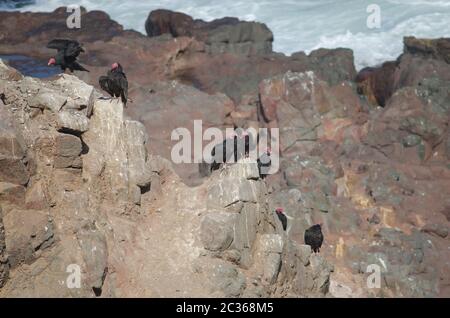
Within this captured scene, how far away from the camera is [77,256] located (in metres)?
16.6

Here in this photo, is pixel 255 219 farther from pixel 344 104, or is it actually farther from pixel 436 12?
pixel 436 12

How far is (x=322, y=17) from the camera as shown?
2325 inches

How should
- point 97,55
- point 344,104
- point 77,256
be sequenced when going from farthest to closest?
point 97,55 → point 344,104 → point 77,256

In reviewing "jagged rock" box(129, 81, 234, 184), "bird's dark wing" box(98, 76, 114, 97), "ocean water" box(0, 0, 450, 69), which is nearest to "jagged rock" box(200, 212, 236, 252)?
"bird's dark wing" box(98, 76, 114, 97)

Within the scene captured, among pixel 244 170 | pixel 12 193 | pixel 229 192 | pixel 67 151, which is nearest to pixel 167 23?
pixel 244 170

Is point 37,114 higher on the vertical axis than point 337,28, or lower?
higher

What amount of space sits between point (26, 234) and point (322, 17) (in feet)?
149

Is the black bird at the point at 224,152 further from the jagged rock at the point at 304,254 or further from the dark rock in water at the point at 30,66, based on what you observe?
the dark rock in water at the point at 30,66

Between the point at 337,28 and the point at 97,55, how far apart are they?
21.7 m

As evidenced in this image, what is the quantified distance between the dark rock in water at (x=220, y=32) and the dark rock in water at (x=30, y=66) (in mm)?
7948

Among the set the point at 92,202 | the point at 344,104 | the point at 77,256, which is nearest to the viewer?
the point at 77,256

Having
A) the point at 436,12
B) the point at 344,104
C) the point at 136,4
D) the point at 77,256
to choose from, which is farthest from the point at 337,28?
the point at 77,256

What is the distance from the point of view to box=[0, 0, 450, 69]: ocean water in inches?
2078

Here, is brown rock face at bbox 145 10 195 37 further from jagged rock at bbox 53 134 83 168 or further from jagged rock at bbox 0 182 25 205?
jagged rock at bbox 0 182 25 205
